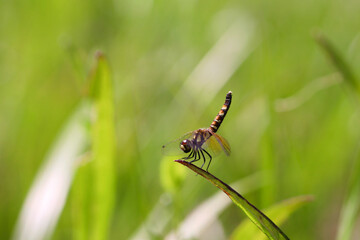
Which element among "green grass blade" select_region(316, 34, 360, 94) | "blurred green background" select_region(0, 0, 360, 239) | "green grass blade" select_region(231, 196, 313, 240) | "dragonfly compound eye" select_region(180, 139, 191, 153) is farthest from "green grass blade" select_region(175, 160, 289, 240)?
"green grass blade" select_region(316, 34, 360, 94)

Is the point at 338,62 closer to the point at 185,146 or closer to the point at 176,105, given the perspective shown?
the point at 185,146

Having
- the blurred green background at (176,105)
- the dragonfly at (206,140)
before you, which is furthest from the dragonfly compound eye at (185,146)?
the blurred green background at (176,105)

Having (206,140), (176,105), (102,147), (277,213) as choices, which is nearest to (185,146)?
(206,140)

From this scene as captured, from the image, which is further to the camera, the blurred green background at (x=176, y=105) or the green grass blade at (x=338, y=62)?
the blurred green background at (x=176, y=105)

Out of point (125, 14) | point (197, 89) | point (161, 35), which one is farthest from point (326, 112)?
point (125, 14)

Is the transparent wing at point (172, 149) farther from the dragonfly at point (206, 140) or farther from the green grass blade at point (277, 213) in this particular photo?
the green grass blade at point (277, 213)

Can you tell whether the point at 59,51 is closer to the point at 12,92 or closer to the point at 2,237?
the point at 12,92
